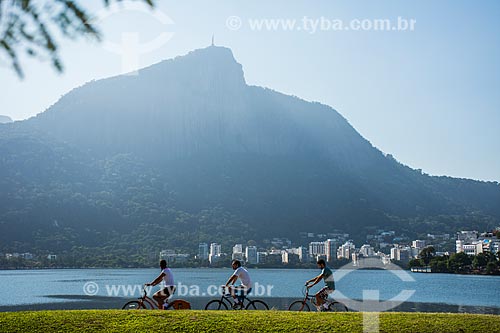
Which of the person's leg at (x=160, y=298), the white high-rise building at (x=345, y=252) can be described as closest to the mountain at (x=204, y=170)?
the white high-rise building at (x=345, y=252)

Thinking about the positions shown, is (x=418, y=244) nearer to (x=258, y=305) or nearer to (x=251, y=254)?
(x=251, y=254)

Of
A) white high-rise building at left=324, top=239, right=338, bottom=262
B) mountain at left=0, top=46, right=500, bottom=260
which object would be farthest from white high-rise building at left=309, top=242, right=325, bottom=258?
mountain at left=0, top=46, right=500, bottom=260

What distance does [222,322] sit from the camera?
482 inches

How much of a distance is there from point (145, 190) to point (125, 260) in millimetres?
20053

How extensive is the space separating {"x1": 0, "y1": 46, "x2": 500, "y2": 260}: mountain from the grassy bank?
81130 mm

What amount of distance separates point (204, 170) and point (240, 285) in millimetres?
110838

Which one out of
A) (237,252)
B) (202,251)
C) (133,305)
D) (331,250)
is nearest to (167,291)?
(133,305)

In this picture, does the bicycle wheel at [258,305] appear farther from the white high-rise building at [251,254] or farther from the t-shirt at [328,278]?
the white high-rise building at [251,254]

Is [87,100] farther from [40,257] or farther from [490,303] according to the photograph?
[490,303]

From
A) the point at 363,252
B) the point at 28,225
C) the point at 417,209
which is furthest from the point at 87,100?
the point at 417,209

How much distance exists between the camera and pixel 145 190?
111375 millimetres

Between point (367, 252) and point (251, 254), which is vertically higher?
point (367, 252)

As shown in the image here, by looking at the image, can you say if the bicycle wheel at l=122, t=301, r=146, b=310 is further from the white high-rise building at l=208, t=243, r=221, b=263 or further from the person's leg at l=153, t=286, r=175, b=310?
the white high-rise building at l=208, t=243, r=221, b=263

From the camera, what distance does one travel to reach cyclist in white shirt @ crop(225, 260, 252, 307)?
575 inches
